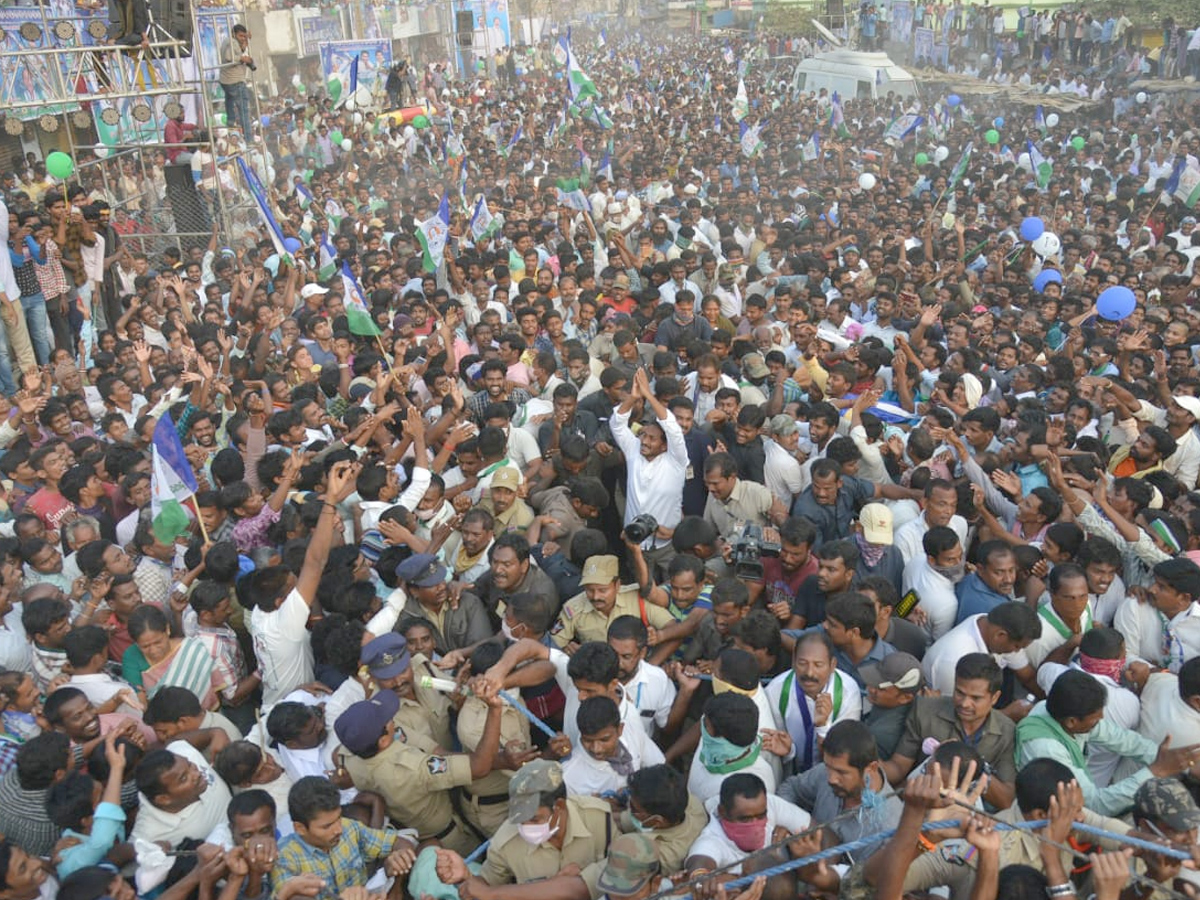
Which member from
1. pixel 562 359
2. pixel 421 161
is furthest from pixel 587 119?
pixel 562 359

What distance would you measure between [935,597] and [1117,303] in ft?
14.9

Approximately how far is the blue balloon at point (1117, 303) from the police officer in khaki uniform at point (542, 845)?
6447mm

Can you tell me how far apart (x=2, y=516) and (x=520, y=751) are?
13.7ft

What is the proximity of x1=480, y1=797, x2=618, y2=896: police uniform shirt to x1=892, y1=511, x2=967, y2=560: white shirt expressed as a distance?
2354 mm

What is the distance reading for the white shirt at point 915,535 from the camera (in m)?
5.00

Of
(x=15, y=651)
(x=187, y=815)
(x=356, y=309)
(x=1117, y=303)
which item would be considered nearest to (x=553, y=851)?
(x=187, y=815)

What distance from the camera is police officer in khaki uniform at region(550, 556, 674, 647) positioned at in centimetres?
439

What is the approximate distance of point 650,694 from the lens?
4.05 m

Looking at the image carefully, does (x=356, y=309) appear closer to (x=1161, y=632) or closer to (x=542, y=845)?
(x=542, y=845)

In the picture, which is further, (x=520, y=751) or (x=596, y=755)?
(x=520, y=751)

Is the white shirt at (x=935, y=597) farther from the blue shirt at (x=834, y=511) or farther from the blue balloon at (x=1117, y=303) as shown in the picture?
the blue balloon at (x=1117, y=303)

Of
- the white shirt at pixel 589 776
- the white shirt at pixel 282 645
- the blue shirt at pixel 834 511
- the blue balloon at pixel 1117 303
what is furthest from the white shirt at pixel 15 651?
the blue balloon at pixel 1117 303

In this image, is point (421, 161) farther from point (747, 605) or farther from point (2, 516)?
point (747, 605)

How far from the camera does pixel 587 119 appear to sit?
74.1 ft
